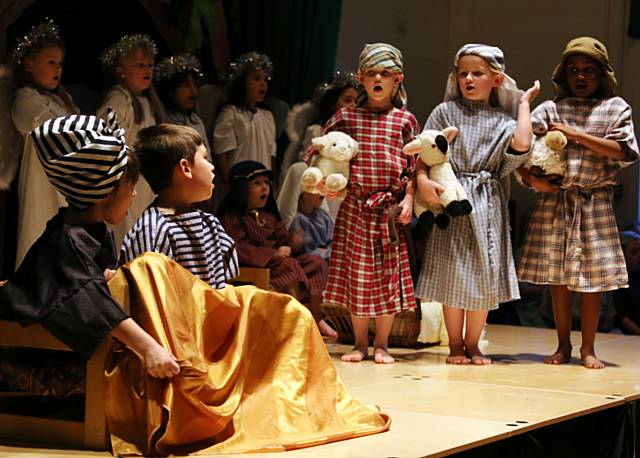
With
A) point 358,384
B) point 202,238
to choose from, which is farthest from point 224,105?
point 202,238

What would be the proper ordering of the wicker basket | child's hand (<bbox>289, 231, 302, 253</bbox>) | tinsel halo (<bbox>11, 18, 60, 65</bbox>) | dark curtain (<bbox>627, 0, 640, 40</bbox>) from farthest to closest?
dark curtain (<bbox>627, 0, 640, 40</bbox>)
child's hand (<bbox>289, 231, 302, 253</bbox>)
the wicker basket
tinsel halo (<bbox>11, 18, 60, 65</bbox>)

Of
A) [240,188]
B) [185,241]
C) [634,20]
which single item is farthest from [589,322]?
[634,20]

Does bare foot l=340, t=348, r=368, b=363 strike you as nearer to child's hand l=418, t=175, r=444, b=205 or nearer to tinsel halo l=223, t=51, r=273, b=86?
child's hand l=418, t=175, r=444, b=205

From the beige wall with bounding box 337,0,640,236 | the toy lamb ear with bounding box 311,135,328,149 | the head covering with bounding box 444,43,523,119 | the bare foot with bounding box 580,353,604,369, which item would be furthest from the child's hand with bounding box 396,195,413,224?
the beige wall with bounding box 337,0,640,236

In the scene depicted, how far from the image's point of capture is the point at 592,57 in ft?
16.1

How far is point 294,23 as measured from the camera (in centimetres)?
732

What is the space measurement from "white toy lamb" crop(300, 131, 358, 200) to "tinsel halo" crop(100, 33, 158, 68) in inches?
54.2

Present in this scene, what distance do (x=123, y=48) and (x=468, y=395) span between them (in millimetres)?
2840

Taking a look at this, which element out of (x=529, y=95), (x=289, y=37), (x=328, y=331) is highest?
(x=289, y=37)

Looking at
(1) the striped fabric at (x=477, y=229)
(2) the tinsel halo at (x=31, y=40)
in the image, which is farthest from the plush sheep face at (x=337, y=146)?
(2) the tinsel halo at (x=31, y=40)

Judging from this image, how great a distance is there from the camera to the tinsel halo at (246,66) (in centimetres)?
657

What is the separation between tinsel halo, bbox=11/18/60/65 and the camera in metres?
5.30

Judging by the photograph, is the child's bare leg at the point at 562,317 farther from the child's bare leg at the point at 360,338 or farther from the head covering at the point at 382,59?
the head covering at the point at 382,59

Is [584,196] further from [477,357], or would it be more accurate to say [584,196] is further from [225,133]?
[225,133]
